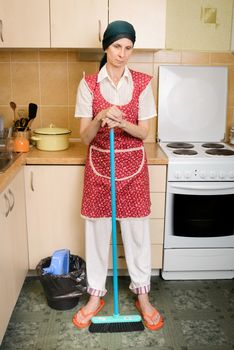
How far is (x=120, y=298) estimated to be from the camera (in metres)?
2.28

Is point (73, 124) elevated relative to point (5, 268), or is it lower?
elevated

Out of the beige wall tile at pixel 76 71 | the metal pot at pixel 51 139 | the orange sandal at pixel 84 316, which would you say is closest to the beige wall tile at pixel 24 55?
the beige wall tile at pixel 76 71

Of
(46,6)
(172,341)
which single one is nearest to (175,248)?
(172,341)

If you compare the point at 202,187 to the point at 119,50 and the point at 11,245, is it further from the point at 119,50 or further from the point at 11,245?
the point at 11,245

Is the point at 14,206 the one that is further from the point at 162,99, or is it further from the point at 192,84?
the point at 192,84

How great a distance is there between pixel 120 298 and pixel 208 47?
1667 mm

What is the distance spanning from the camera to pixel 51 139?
235 centimetres

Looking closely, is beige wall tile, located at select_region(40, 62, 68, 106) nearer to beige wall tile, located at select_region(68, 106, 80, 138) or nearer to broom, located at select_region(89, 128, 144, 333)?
beige wall tile, located at select_region(68, 106, 80, 138)

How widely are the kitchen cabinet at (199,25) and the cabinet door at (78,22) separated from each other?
573 millimetres

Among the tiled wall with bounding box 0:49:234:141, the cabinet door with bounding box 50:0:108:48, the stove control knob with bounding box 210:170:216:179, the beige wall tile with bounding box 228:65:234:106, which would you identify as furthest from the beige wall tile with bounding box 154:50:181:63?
the stove control knob with bounding box 210:170:216:179

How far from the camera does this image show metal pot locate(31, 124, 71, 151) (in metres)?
2.34

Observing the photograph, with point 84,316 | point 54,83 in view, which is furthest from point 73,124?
point 84,316

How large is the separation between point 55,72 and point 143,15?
697mm

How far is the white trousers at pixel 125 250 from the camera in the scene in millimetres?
2047
